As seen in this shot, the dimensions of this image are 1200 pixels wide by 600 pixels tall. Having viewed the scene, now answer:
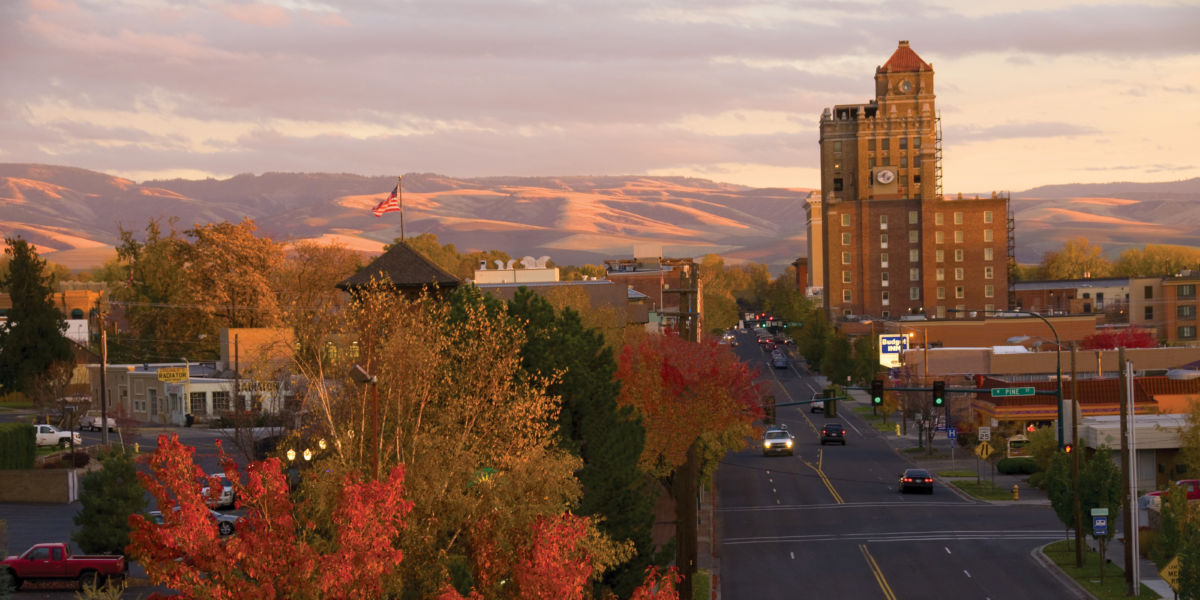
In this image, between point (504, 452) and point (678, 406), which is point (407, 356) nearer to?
point (504, 452)

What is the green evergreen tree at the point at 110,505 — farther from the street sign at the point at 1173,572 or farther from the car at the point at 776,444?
the car at the point at 776,444

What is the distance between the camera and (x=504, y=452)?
31266 mm

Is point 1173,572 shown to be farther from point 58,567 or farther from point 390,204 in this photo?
point 390,204

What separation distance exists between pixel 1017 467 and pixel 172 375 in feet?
180

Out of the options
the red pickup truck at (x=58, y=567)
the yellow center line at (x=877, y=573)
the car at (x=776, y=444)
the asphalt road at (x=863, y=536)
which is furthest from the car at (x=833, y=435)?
the red pickup truck at (x=58, y=567)

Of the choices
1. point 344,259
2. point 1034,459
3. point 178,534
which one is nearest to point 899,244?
point 344,259

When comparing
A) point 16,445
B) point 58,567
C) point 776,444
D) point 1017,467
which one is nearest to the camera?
point 58,567

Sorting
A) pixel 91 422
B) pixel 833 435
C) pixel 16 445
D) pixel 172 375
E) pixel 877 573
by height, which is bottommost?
pixel 833 435

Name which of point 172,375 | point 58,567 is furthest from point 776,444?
point 58,567

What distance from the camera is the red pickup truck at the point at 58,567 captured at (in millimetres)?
41938

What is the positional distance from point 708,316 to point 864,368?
5642cm

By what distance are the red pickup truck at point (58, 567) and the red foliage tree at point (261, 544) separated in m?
21.6

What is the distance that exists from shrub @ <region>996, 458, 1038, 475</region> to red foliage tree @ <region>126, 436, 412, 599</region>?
2401 inches

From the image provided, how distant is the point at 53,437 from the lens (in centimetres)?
8175
